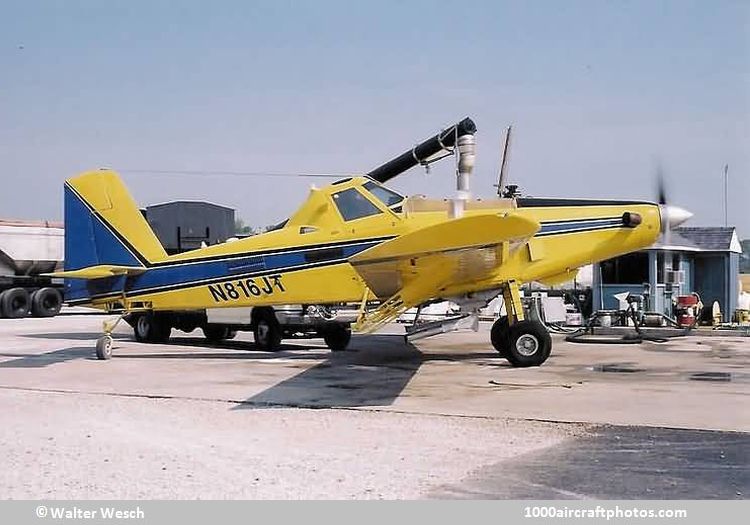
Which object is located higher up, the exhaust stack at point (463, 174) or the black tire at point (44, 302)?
the exhaust stack at point (463, 174)

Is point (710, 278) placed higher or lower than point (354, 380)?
higher

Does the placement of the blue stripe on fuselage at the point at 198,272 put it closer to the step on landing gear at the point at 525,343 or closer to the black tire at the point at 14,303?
the step on landing gear at the point at 525,343

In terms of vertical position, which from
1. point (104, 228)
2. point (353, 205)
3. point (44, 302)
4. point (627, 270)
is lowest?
point (44, 302)

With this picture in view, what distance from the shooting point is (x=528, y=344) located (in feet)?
36.3

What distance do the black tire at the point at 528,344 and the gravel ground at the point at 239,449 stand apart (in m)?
3.83

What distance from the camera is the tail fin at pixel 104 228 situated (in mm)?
13617

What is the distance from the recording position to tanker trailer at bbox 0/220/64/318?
2684 centimetres

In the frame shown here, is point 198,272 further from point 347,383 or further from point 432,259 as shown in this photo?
point 432,259

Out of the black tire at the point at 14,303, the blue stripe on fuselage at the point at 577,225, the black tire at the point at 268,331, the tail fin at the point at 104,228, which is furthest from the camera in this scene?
the black tire at the point at 14,303

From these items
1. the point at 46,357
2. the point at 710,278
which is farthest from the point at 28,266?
the point at 710,278

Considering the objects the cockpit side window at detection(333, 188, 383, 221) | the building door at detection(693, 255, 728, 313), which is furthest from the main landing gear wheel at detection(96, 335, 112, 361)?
the building door at detection(693, 255, 728, 313)

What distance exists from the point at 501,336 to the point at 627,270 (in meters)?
11.7

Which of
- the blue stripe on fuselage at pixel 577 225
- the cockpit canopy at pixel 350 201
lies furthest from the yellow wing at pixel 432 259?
the cockpit canopy at pixel 350 201
